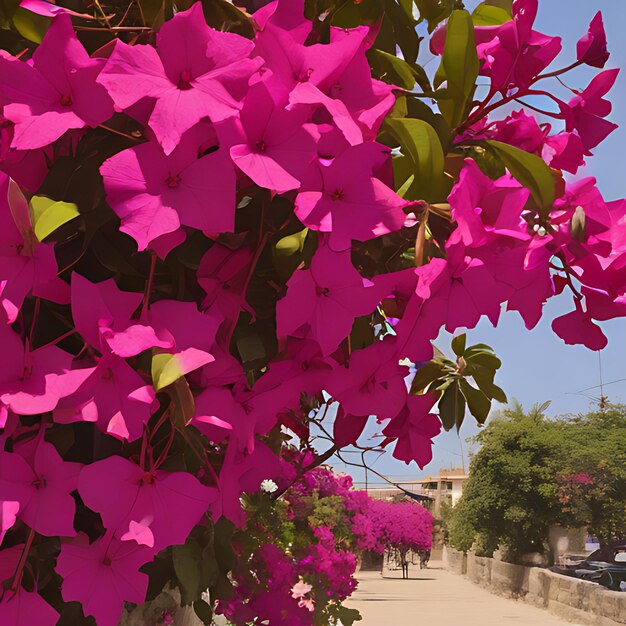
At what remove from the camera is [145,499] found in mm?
565

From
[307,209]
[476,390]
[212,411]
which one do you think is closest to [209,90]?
[307,209]

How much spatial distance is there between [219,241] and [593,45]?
433 mm

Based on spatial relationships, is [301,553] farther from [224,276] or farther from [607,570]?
[607,570]

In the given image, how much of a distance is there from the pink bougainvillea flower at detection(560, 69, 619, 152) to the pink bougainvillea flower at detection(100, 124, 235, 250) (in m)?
0.43

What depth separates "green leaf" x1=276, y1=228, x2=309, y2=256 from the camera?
61 centimetres

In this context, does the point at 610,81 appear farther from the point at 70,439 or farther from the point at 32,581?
the point at 32,581

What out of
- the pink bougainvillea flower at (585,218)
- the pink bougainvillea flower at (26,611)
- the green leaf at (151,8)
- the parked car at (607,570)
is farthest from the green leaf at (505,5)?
the parked car at (607,570)

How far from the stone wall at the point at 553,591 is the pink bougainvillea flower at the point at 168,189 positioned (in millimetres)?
12429

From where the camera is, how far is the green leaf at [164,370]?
0.50 meters

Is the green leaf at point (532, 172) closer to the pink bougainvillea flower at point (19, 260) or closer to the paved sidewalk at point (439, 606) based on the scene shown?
the pink bougainvillea flower at point (19, 260)

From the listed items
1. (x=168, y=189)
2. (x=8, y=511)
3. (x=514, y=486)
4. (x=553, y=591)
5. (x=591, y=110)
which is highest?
(x=514, y=486)

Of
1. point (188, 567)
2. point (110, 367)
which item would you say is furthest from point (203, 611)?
point (110, 367)

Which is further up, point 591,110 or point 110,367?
point 591,110

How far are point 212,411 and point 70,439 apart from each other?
0.16 m
